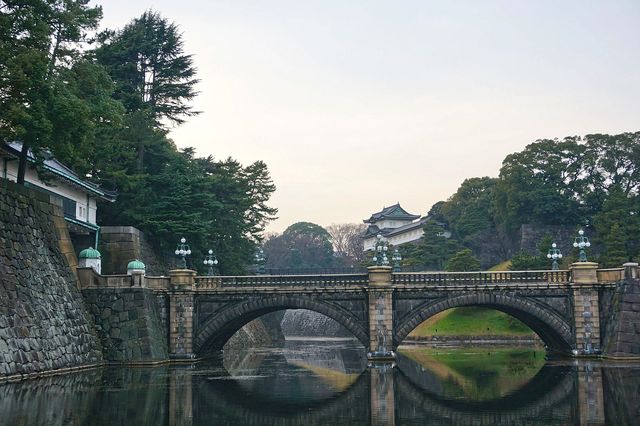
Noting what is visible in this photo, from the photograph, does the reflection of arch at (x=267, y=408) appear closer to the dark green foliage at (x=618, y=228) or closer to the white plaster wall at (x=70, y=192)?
the white plaster wall at (x=70, y=192)

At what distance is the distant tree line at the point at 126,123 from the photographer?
128 ft

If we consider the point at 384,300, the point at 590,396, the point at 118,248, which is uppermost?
the point at 118,248

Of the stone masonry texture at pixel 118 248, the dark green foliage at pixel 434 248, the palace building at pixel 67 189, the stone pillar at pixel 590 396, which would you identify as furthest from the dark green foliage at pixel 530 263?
the palace building at pixel 67 189

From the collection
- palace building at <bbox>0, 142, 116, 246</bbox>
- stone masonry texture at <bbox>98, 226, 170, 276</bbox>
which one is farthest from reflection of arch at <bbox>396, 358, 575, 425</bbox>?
stone masonry texture at <bbox>98, 226, 170, 276</bbox>

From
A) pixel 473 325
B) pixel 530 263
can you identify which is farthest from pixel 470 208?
pixel 473 325

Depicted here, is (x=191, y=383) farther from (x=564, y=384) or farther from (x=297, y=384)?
(x=564, y=384)

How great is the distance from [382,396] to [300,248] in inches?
5110

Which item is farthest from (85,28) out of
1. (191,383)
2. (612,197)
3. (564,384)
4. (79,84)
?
(612,197)

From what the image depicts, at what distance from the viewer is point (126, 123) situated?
62844mm

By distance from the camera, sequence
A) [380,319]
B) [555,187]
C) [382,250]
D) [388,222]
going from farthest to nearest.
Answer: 1. [388,222]
2. [555,187]
3. [382,250]
4. [380,319]

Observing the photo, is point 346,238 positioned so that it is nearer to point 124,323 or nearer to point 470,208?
point 470,208

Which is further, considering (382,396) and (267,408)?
(382,396)

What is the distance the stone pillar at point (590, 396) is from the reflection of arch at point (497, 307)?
6650mm

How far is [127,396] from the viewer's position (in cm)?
3080
